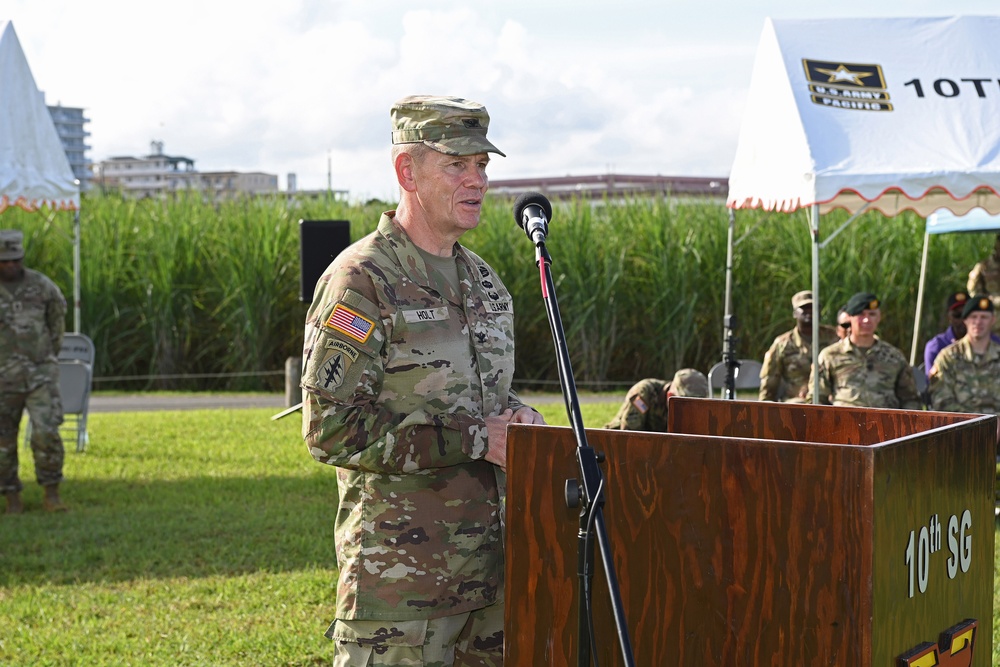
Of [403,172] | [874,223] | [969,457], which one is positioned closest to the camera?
[969,457]

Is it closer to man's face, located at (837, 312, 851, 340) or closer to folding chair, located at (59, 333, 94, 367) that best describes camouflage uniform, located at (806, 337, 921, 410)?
man's face, located at (837, 312, 851, 340)

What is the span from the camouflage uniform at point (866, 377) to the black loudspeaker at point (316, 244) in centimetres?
522

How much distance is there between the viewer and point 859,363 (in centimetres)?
843

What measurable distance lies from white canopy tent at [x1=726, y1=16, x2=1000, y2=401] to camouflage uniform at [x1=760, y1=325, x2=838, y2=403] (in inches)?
41.6

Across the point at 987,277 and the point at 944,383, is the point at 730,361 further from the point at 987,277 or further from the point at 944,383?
the point at 987,277

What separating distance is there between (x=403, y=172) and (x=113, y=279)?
52.1ft

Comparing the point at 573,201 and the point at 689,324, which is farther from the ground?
the point at 573,201

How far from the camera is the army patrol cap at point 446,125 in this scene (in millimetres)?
2768

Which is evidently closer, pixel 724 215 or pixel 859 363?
pixel 859 363

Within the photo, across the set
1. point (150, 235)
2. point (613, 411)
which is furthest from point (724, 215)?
point (150, 235)

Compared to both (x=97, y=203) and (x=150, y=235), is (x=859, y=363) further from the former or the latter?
(x=97, y=203)

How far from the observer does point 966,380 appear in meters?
8.59

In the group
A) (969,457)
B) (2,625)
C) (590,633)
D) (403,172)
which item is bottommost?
(2,625)

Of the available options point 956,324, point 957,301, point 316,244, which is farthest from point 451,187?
point 316,244
